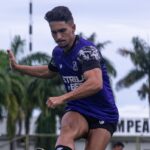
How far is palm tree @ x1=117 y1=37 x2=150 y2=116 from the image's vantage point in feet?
184

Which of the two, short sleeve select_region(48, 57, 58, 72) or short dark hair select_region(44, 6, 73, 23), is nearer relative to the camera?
short dark hair select_region(44, 6, 73, 23)

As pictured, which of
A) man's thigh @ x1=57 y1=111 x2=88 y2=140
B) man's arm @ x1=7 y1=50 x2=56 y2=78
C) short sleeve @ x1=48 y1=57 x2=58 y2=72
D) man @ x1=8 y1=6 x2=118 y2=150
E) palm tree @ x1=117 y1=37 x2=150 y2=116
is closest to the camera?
man @ x1=8 y1=6 x2=118 y2=150

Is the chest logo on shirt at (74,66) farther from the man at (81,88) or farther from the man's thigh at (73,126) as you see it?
the man's thigh at (73,126)

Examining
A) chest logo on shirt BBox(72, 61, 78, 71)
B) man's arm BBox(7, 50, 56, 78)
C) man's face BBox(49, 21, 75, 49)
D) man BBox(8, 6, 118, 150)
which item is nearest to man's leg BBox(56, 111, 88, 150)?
man BBox(8, 6, 118, 150)

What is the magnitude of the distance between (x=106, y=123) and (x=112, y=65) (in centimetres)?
4313

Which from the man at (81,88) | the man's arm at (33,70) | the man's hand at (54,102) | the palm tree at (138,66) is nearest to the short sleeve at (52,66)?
the man's arm at (33,70)

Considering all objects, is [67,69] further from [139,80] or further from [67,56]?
[139,80]

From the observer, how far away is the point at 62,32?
771cm

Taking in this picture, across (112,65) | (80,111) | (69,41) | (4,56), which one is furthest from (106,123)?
(112,65)

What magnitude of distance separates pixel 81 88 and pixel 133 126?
5250 centimetres

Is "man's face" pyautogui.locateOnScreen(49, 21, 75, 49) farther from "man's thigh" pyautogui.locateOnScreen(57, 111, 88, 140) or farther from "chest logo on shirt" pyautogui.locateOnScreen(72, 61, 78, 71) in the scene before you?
"man's thigh" pyautogui.locateOnScreen(57, 111, 88, 140)

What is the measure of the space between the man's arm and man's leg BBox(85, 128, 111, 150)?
40.6 inches

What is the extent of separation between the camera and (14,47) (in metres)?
46.0

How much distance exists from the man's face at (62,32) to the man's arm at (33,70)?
1.01 m
